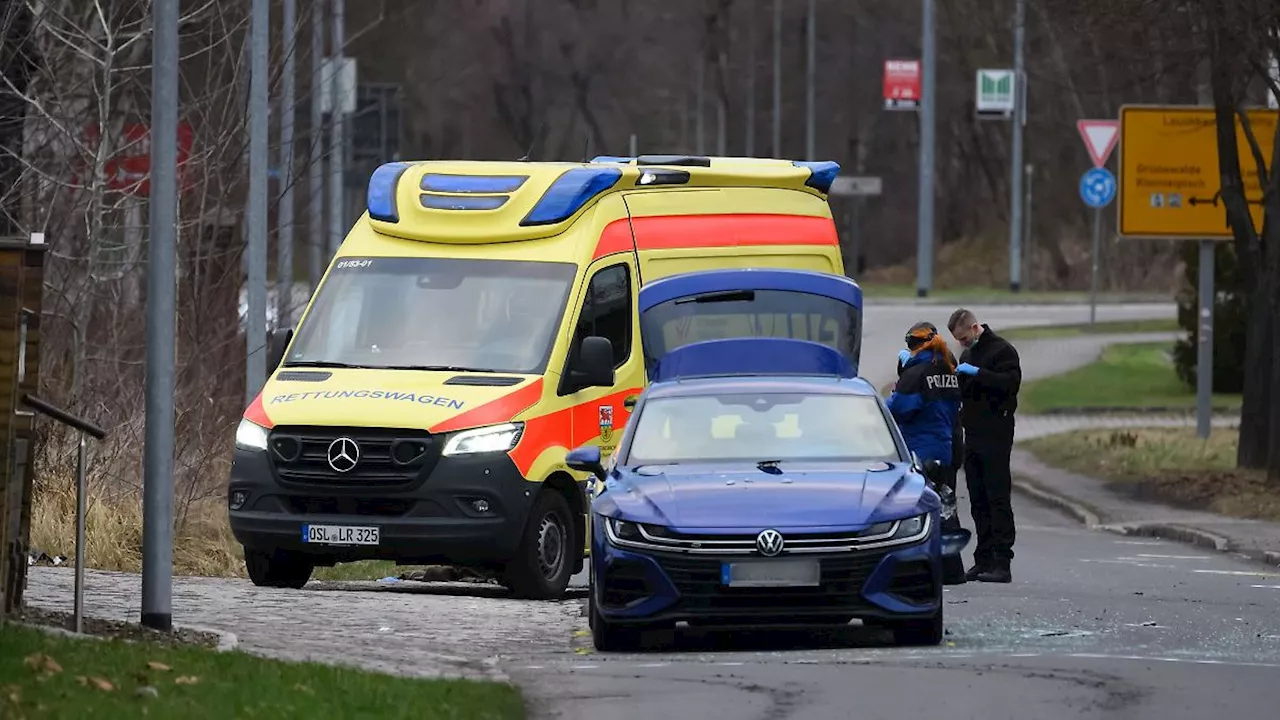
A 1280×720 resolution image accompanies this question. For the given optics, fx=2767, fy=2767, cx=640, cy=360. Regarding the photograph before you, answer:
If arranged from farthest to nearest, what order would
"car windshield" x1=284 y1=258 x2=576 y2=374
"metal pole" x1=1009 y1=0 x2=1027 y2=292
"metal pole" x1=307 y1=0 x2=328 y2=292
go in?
"metal pole" x1=1009 y1=0 x2=1027 y2=292 < "metal pole" x1=307 y1=0 x2=328 y2=292 < "car windshield" x1=284 y1=258 x2=576 y2=374

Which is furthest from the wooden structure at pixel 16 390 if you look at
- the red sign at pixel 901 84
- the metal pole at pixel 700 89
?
the metal pole at pixel 700 89

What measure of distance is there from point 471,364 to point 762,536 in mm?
3818

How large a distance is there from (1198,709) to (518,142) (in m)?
51.7

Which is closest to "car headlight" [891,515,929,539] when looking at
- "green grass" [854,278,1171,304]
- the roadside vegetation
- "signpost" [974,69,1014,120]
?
the roadside vegetation

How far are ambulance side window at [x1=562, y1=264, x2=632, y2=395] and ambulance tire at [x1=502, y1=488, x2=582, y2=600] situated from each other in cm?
105

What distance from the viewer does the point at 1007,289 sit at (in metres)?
72.0

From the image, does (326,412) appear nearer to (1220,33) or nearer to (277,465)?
(277,465)

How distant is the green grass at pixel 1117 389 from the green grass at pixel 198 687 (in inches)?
996

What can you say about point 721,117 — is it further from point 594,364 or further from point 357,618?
point 357,618

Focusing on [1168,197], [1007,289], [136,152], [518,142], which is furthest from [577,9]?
[136,152]

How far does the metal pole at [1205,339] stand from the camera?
29594 millimetres

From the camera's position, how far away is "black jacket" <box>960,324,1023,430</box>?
1694 cm

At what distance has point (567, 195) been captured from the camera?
16.8 metres

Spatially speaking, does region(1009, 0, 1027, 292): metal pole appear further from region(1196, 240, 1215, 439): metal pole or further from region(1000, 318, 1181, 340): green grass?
region(1196, 240, 1215, 439): metal pole
